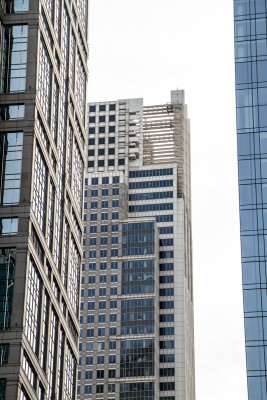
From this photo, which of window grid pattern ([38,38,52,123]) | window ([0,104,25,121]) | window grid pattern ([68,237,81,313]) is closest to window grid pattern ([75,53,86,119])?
window grid pattern ([38,38,52,123])

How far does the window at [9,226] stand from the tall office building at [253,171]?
28.3 meters

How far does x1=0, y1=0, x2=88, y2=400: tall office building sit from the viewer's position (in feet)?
319

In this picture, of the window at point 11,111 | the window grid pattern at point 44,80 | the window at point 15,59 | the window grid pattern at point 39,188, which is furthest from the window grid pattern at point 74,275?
the window at point 15,59

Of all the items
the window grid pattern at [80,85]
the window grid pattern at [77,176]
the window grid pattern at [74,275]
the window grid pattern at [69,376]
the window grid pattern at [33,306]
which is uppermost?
the window grid pattern at [80,85]

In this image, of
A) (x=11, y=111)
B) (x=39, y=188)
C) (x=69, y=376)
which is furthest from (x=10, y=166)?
(x=69, y=376)

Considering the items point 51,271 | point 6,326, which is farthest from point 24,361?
point 51,271

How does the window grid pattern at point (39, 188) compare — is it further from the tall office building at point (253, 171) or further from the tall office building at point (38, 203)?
the tall office building at point (253, 171)

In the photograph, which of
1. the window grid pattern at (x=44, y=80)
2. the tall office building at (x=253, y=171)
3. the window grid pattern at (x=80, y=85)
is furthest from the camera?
the window grid pattern at (x=80, y=85)

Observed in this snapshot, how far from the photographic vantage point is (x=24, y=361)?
3767 inches

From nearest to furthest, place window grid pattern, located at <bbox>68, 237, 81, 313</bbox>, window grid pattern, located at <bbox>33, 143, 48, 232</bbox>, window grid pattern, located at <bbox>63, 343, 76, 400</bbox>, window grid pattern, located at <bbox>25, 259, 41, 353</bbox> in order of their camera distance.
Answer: window grid pattern, located at <bbox>25, 259, 41, 353</bbox> → window grid pattern, located at <bbox>33, 143, 48, 232</bbox> → window grid pattern, located at <bbox>63, 343, 76, 400</bbox> → window grid pattern, located at <bbox>68, 237, 81, 313</bbox>

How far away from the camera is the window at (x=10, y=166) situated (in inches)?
4013

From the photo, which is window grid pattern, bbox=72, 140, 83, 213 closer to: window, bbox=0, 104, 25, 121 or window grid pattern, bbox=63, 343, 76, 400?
window grid pattern, bbox=63, 343, 76, 400

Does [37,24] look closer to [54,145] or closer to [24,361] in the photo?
[54,145]

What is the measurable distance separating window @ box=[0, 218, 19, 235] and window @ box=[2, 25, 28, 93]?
15.6 meters
